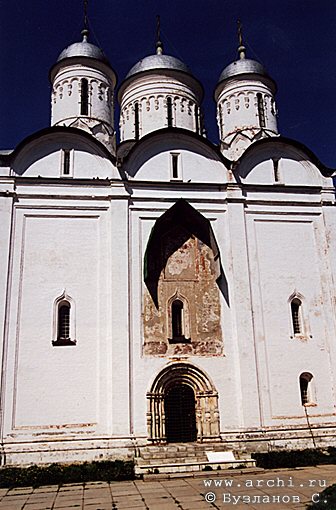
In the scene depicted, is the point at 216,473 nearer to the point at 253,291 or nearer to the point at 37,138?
the point at 253,291

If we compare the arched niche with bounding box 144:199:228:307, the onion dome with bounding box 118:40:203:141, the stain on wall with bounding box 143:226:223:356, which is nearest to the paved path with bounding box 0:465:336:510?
the stain on wall with bounding box 143:226:223:356

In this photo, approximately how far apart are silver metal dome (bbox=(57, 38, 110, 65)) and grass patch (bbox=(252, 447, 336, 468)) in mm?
13740

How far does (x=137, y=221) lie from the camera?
43.7 ft

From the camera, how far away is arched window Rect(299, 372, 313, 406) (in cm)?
1276

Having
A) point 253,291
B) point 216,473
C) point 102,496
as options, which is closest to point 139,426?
point 216,473

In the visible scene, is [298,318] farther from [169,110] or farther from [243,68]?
[243,68]

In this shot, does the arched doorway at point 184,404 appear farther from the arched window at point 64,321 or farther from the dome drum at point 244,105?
the dome drum at point 244,105

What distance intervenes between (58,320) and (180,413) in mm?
3869

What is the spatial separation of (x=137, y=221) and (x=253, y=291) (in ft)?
12.0

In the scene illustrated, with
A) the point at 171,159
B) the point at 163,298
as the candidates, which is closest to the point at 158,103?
the point at 171,159

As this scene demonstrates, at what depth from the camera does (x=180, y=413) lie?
12.4m

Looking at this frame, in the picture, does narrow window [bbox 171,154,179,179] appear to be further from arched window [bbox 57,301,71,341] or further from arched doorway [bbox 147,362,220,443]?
arched doorway [bbox 147,362,220,443]

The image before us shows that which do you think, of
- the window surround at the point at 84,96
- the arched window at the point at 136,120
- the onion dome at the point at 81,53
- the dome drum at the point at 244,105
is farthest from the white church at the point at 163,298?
the onion dome at the point at 81,53

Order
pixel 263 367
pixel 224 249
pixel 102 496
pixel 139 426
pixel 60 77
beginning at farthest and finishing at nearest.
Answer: pixel 60 77 → pixel 224 249 → pixel 263 367 → pixel 139 426 → pixel 102 496
